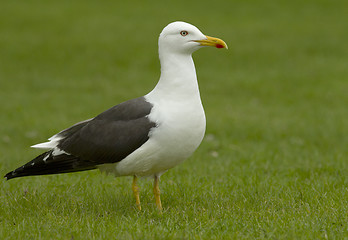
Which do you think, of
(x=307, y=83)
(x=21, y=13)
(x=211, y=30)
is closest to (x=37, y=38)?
(x=21, y=13)

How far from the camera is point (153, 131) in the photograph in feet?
16.4

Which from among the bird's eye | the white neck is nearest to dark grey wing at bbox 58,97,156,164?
the white neck

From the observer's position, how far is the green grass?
4.89 meters

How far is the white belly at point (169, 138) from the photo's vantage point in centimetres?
498

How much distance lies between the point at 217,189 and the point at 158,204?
97 centimetres

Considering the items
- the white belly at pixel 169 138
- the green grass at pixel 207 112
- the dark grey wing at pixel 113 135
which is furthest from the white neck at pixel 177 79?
the green grass at pixel 207 112

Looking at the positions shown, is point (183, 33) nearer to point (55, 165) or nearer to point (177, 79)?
point (177, 79)

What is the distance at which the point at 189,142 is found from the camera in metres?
5.06

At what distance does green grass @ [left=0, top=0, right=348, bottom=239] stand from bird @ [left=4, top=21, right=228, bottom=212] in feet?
1.47

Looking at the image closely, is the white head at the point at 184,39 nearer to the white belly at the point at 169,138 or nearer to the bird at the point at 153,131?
the bird at the point at 153,131

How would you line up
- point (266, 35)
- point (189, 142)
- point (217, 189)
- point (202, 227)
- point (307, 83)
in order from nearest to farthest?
point (202, 227) < point (189, 142) < point (217, 189) < point (307, 83) < point (266, 35)

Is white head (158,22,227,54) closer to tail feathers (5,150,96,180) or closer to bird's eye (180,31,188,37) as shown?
bird's eye (180,31,188,37)

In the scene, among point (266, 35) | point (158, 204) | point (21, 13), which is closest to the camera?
point (158, 204)

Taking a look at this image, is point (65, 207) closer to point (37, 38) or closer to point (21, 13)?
point (37, 38)
